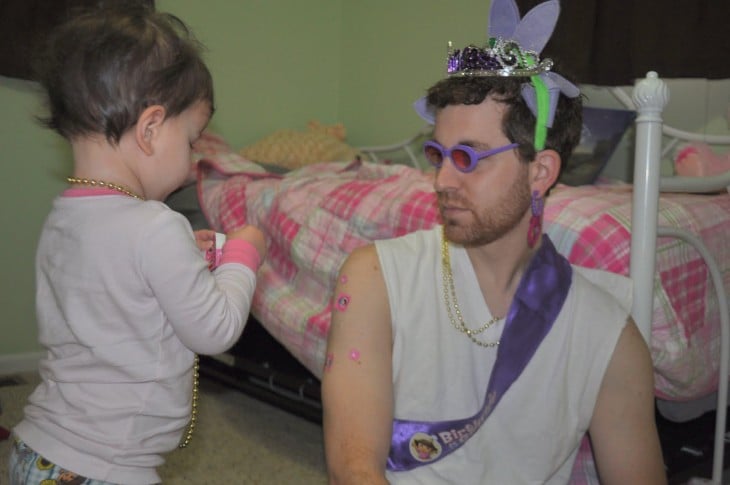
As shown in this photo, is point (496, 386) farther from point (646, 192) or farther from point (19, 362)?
point (19, 362)

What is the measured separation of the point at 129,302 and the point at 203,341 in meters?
0.10

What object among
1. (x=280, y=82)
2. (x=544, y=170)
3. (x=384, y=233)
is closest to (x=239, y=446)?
(x=384, y=233)

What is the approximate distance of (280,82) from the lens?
12.4 ft

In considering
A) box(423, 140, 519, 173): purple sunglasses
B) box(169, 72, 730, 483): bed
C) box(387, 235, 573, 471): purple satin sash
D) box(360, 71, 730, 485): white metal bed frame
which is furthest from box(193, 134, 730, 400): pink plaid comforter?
box(423, 140, 519, 173): purple sunglasses

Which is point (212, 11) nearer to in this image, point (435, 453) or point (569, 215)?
point (569, 215)

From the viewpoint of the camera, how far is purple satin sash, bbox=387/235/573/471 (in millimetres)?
1158

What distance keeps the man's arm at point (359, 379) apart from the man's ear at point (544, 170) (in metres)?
0.29

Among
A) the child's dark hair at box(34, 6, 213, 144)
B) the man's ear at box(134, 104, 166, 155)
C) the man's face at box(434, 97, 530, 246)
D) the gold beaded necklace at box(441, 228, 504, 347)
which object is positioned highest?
the child's dark hair at box(34, 6, 213, 144)

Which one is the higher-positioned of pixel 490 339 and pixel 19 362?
pixel 490 339

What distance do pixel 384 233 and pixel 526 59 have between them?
0.76 meters

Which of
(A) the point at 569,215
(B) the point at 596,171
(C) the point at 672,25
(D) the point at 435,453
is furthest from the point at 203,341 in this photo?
(C) the point at 672,25

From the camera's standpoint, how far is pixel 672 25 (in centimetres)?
241

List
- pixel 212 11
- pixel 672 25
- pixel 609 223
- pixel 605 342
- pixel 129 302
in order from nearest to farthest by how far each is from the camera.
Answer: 1. pixel 129 302
2. pixel 605 342
3. pixel 609 223
4. pixel 672 25
5. pixel 212 11

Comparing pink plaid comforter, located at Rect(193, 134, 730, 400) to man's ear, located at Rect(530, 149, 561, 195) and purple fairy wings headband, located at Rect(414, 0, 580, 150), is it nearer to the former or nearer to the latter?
man's ear, located at Rect(530, 149, 561, 195)
